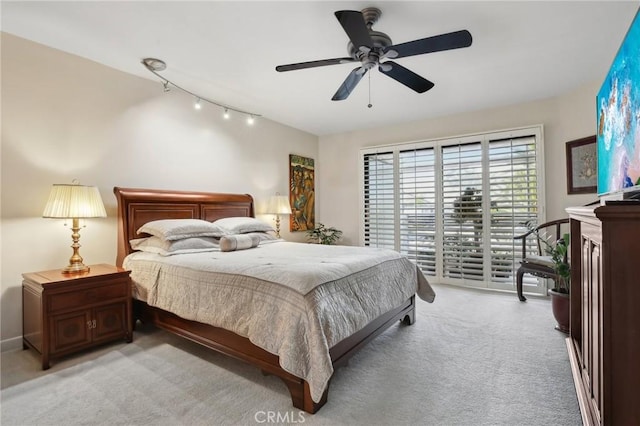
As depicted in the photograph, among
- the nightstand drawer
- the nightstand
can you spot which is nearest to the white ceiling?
the nightstand

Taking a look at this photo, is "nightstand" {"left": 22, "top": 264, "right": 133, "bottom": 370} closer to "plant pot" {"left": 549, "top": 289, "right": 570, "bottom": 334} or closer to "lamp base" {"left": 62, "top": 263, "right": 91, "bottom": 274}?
"lamp base" {"left": 62, "top": 263, "right": 91, "bottom": 274}

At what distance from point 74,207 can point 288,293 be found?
6.37 ft

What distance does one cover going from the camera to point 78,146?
9.55ft

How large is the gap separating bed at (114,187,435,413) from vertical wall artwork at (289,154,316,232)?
6.66ft

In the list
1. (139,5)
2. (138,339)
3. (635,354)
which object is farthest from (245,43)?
(635,354)

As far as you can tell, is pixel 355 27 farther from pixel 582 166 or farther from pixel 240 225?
pixel 582 166

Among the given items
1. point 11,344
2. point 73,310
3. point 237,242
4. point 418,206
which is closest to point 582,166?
point 418,206

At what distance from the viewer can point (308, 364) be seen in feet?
5.72

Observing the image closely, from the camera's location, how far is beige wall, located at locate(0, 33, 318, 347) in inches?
101

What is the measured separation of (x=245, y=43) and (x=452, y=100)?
275 centimetres

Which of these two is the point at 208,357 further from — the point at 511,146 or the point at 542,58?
the point at 511,146

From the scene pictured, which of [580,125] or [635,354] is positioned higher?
[580,125]

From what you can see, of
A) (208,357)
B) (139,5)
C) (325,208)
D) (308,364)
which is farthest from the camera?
(325,208)

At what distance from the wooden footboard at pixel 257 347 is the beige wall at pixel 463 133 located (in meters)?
2.67
